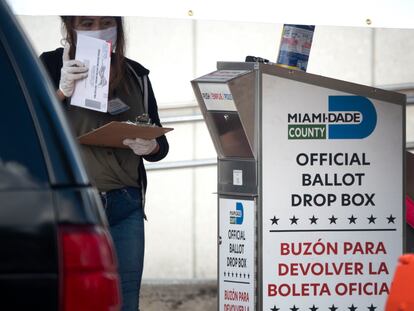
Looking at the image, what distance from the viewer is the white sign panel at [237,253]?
6.13 m

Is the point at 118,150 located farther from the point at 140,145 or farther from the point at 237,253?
the point at 237,253

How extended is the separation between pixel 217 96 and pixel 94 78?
60 cm

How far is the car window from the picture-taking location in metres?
3.39

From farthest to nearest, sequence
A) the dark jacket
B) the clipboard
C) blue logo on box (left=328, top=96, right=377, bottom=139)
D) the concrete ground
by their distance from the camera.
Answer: the concrete ground, blue logo on box (left=328, top=96, right=377, bottom=139), the dark jacket, the clipboard

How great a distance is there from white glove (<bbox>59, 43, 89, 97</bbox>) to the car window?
243 cm

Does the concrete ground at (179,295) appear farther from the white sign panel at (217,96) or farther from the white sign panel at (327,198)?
the white sign panel at (217,96)

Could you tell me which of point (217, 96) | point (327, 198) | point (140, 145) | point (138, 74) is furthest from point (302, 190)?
point (138, 74)

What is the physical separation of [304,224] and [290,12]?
41.1 inches

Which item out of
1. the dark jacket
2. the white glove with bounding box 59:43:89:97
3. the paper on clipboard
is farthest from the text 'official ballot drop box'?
A: the white glove with bounding box 59:43:89:97

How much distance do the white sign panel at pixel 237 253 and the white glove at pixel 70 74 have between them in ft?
3.13

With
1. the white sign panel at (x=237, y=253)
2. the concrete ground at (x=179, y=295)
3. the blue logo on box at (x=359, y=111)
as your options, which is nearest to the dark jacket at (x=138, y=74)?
the white sign panel at (x=237, y=253)

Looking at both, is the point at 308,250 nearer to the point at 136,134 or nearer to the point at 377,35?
the point at 136,134

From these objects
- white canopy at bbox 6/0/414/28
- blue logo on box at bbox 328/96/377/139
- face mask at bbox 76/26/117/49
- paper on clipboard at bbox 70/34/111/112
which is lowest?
blue logo on box at bbox 328/96/377/139

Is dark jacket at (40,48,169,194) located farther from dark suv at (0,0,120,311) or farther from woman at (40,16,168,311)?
dark suv at (0,0,120,311)
